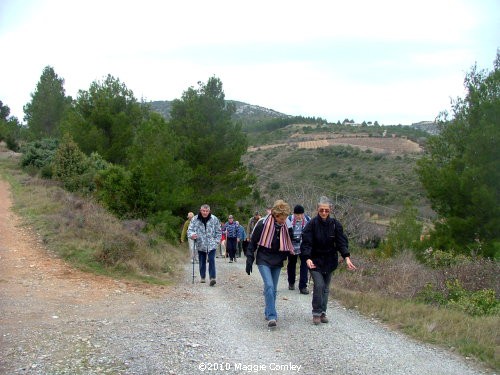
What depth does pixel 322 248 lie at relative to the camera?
713cm

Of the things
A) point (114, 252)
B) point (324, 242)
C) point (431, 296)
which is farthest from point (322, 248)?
point (114, 252)

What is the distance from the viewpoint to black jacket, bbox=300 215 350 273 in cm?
712

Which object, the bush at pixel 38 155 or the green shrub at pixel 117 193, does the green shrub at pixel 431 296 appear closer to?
the green shrub at pixel 117 193

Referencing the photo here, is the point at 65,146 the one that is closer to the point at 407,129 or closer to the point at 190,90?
the point at 190,90

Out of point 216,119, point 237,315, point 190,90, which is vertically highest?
point 190,90

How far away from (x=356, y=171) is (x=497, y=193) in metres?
42.8

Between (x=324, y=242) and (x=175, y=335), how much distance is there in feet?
8.09

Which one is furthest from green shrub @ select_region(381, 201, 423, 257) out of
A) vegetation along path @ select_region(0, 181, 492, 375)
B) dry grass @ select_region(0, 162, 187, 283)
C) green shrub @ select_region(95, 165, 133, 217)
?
vegetation along path @ select_region(0, 181, 492, 375)

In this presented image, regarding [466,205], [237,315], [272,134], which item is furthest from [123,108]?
[272,134]

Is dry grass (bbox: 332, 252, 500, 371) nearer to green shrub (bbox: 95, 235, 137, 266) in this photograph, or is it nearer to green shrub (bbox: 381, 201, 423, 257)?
green shrub (bbox: 95, 235, 137, 266)

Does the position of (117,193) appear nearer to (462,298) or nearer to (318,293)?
(318,293)

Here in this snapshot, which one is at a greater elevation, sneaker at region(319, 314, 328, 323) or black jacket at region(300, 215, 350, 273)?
black jacket at region(300, 215, 350, 273)

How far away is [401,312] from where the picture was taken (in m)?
7.58

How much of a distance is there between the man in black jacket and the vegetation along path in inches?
15.5
